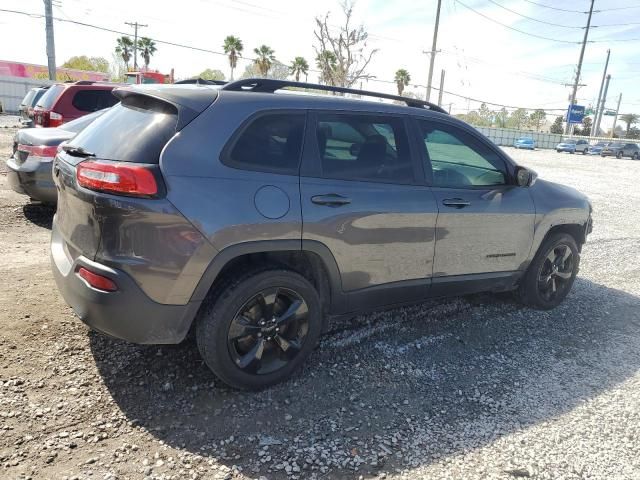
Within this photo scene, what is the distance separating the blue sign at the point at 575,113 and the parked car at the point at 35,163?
6728cm

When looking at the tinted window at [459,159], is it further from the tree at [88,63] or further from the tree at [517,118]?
the tree at [517,118]

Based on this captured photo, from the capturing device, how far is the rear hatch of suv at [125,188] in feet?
8.44

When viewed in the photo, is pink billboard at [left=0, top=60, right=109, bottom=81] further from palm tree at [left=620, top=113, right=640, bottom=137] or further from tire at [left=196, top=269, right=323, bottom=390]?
palm tree at [left=620, top=113, right=640, bottom=137]

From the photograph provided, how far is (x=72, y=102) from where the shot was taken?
28.7ft

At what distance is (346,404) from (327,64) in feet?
76.7

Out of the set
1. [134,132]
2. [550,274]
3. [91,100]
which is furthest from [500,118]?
[134,132]

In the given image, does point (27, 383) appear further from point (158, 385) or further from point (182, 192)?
point (182, 192)

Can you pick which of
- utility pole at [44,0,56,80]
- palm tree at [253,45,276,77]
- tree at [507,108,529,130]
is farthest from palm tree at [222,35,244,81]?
tree at [507,108,529,130]

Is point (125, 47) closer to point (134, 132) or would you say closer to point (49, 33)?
point (49, 33)

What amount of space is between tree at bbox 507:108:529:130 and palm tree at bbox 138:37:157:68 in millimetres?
64806

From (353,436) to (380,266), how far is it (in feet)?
3.89

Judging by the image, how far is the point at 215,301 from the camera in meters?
2.87

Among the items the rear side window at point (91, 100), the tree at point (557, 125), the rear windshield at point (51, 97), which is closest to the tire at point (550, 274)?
the rear side window at point (91, 100)

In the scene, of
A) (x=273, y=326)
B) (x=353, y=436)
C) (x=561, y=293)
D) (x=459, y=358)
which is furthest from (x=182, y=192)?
(x=561, y=293)
